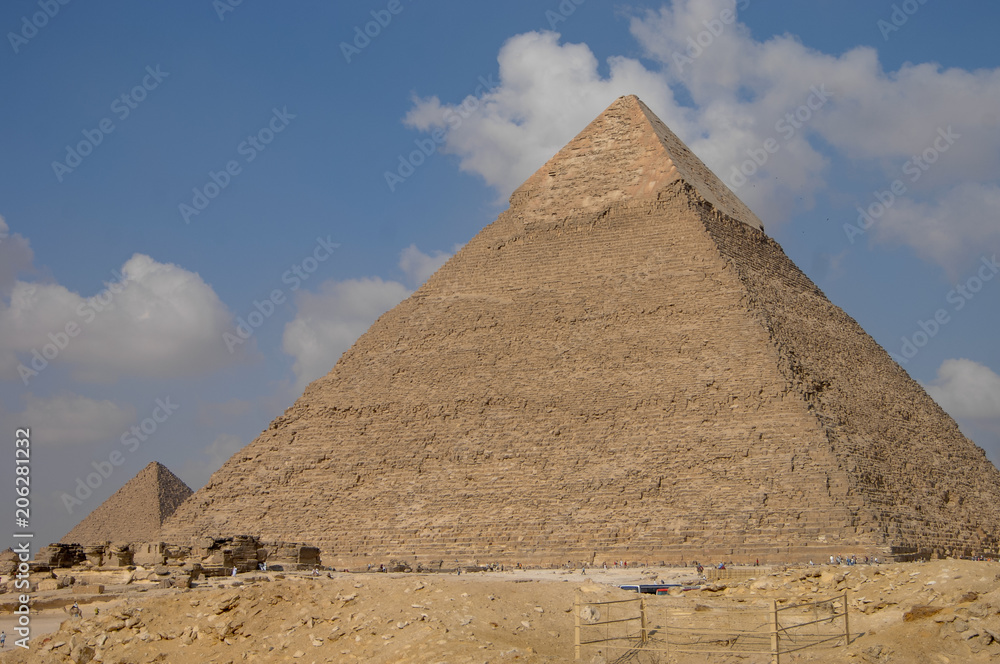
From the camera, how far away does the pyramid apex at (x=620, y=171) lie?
36.2 metres

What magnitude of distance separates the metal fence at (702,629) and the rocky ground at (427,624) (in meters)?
0.19

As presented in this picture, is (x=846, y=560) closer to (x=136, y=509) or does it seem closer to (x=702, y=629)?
(x=702, y=629)

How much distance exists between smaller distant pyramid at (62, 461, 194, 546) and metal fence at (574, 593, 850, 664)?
129 feet

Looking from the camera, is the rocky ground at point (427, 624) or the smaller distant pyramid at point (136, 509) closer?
the rocky ground at point (427, 624)

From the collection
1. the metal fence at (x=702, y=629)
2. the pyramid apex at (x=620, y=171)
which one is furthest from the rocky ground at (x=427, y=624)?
the pyramid apex at (x=620, y=171)

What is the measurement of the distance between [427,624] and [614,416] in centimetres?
1771

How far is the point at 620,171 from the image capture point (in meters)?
37.1

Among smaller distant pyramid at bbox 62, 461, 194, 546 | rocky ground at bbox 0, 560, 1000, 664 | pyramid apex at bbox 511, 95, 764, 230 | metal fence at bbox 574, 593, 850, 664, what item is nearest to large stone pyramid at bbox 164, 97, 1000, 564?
pyramid apex at bbox 511, 95, 764, 230

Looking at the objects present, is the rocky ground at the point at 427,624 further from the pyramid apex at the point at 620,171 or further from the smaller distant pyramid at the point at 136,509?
the smaller distant pyramid at the point at 136,509

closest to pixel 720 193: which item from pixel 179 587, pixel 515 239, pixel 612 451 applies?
pixel 515 239

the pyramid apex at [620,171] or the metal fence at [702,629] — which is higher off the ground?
the pyramid apex at [620,171]

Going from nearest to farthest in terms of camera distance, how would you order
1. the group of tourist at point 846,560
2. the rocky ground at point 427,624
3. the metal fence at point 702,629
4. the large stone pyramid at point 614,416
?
the rocky ground at point 427,624, the metal fence at point 702,629, the group of tourist at point 846,560, the large stone pyramid at point 614,416

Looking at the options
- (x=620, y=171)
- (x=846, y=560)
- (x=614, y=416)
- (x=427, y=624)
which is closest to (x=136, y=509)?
(x=620, y=171)

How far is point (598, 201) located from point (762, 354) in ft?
30.0
